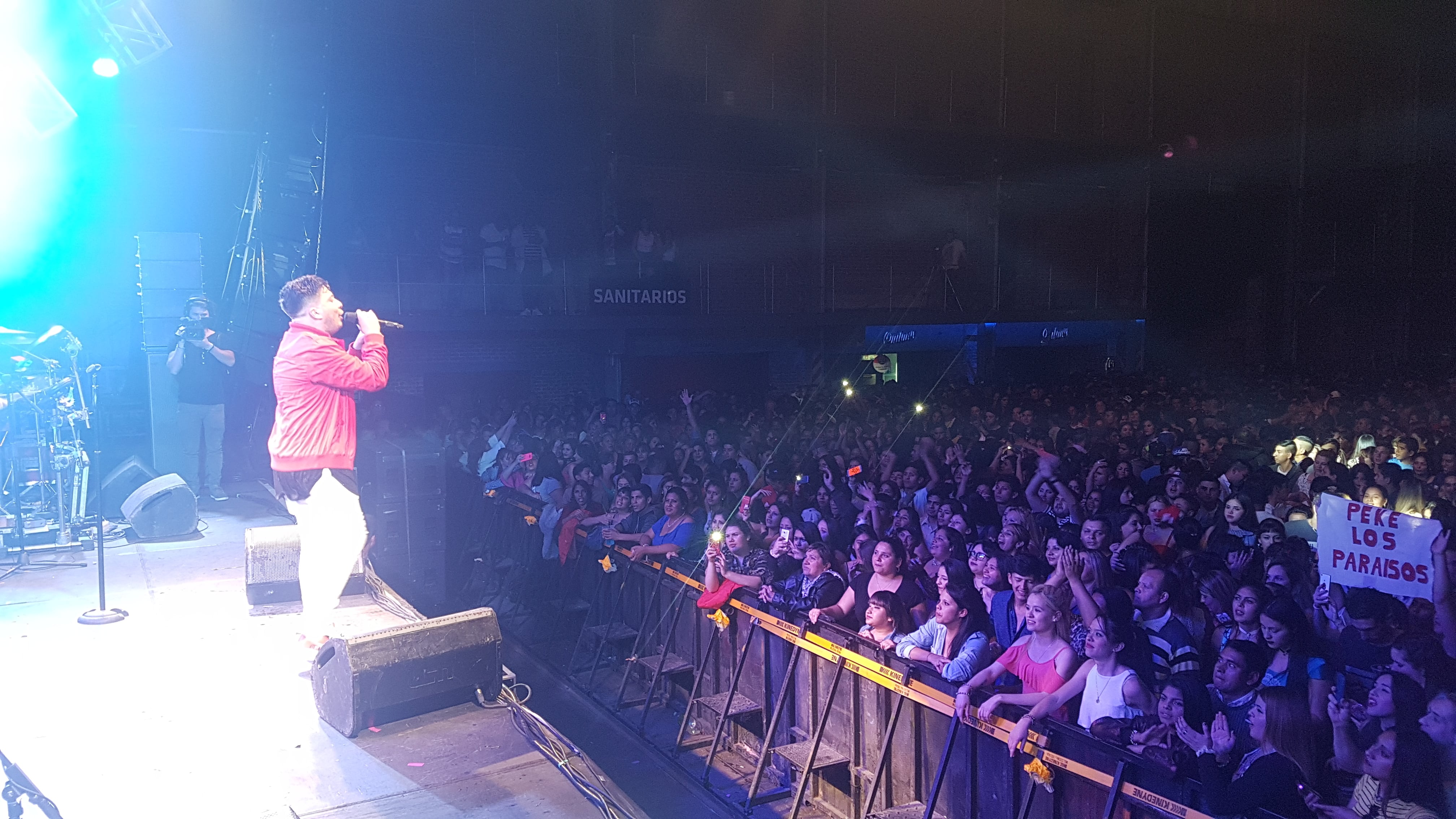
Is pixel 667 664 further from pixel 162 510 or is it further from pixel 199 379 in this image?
pixel 199 379

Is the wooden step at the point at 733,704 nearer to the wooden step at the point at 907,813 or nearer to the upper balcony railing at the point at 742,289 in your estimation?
the wooden step at the point at 907,813

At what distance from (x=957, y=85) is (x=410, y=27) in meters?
12.8

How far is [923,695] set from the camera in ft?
20.3

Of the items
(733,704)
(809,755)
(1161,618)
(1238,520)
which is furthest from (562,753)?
(1238,520)

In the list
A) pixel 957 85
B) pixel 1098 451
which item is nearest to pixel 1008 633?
pixel 1098 451

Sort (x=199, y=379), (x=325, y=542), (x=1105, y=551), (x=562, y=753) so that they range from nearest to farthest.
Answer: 1. (x=562, y=753)
2. (x=325, y=542)
3. (x=1105, y=551)
4. (x=199, y=379)

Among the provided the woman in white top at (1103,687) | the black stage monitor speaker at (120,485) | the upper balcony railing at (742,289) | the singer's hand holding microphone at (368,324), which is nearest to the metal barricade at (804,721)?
the woman in white top at (1103,687)

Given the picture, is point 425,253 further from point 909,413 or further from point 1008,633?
point 1008,633

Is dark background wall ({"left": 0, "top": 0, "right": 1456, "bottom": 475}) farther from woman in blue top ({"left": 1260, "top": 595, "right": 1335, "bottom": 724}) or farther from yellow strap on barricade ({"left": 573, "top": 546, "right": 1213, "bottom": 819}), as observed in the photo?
woman in blue top ({"left": 1260, "top": 595, "right": 1335, "bottom": 724})

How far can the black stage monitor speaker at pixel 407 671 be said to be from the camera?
443cm

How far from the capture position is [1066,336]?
85.4 feet

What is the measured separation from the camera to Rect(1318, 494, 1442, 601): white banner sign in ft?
18.2

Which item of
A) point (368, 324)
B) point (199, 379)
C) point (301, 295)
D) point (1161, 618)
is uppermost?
point (301, 295)

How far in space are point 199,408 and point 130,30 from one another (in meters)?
4.36
